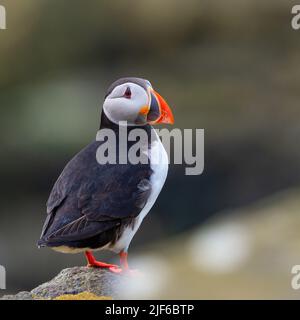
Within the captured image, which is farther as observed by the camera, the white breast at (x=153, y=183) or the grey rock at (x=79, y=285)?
the white breast at (x=153, y=183)

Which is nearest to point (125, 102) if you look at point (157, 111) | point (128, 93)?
point (128, 93)

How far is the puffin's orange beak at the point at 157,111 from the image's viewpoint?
16.0 feet

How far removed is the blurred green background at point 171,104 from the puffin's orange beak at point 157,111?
4.64 feet

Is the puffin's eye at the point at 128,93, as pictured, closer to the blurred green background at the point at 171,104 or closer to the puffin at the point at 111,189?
the puffin at the point at 111,189

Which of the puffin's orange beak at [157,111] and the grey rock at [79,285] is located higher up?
the puffin's orange beak at [157,111]

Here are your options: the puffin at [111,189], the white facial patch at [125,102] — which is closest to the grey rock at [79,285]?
the puffin at [111,189]

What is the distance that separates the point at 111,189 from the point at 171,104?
7.14m

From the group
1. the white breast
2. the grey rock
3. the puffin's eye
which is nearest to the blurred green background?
the white breast

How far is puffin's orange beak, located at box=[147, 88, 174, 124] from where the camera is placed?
16.0 feet

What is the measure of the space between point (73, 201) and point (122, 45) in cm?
951

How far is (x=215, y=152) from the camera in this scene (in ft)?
36.0
